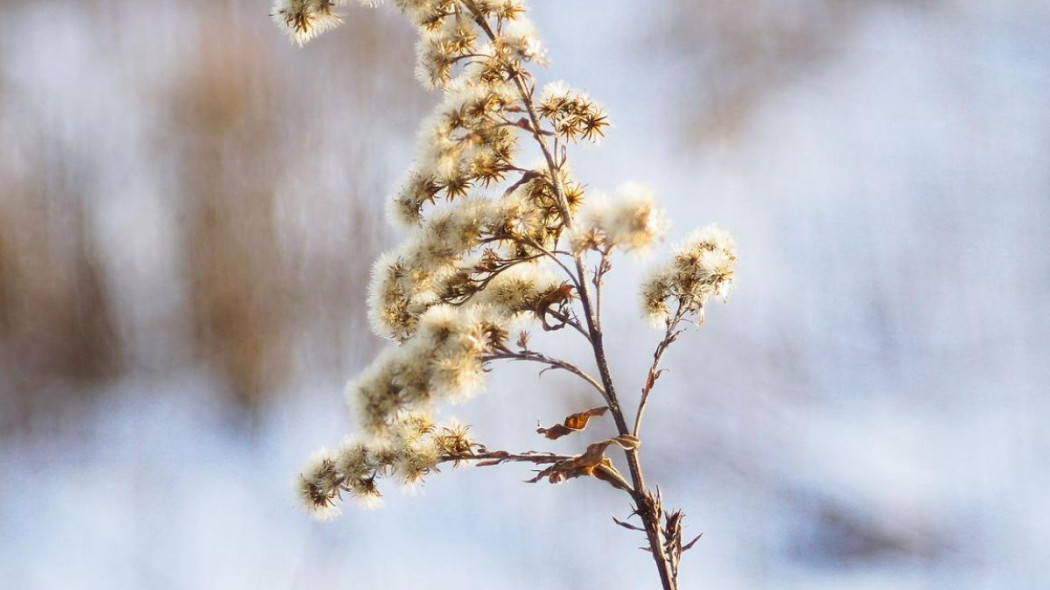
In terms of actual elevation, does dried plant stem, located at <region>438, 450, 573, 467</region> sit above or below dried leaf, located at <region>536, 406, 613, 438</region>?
below

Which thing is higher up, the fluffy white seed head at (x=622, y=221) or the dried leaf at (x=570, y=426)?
the fluffy white seed head at (x=622, y=221)

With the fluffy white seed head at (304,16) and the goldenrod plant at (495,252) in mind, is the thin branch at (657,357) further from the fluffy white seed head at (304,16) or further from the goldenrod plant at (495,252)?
the fluffy white seed head at (304,16)

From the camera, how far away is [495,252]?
1.36 feet

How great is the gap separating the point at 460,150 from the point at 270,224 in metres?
0.78

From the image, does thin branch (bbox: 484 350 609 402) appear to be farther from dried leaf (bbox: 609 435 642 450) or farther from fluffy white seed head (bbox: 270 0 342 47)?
fluffy white seed head (bbox: 270 0 342 47)

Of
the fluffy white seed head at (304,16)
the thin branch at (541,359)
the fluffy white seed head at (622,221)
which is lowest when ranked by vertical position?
the thin branch at (541,359)

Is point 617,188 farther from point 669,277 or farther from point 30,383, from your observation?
point 30,383

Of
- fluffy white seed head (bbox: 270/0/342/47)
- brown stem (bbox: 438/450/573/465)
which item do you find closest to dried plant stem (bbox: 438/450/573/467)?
brown stem (bbox: 438/450/573/465)

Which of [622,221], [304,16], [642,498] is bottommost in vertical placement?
[642,498]

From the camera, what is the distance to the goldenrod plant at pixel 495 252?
0.38m

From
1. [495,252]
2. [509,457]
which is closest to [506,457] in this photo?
[509,457]

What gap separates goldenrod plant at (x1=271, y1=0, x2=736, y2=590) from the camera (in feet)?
1.24

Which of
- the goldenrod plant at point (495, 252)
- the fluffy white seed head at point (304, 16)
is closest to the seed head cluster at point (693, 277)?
the goldenrod plant at point (495, 252)

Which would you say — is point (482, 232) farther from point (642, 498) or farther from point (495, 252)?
point (642, 498)
